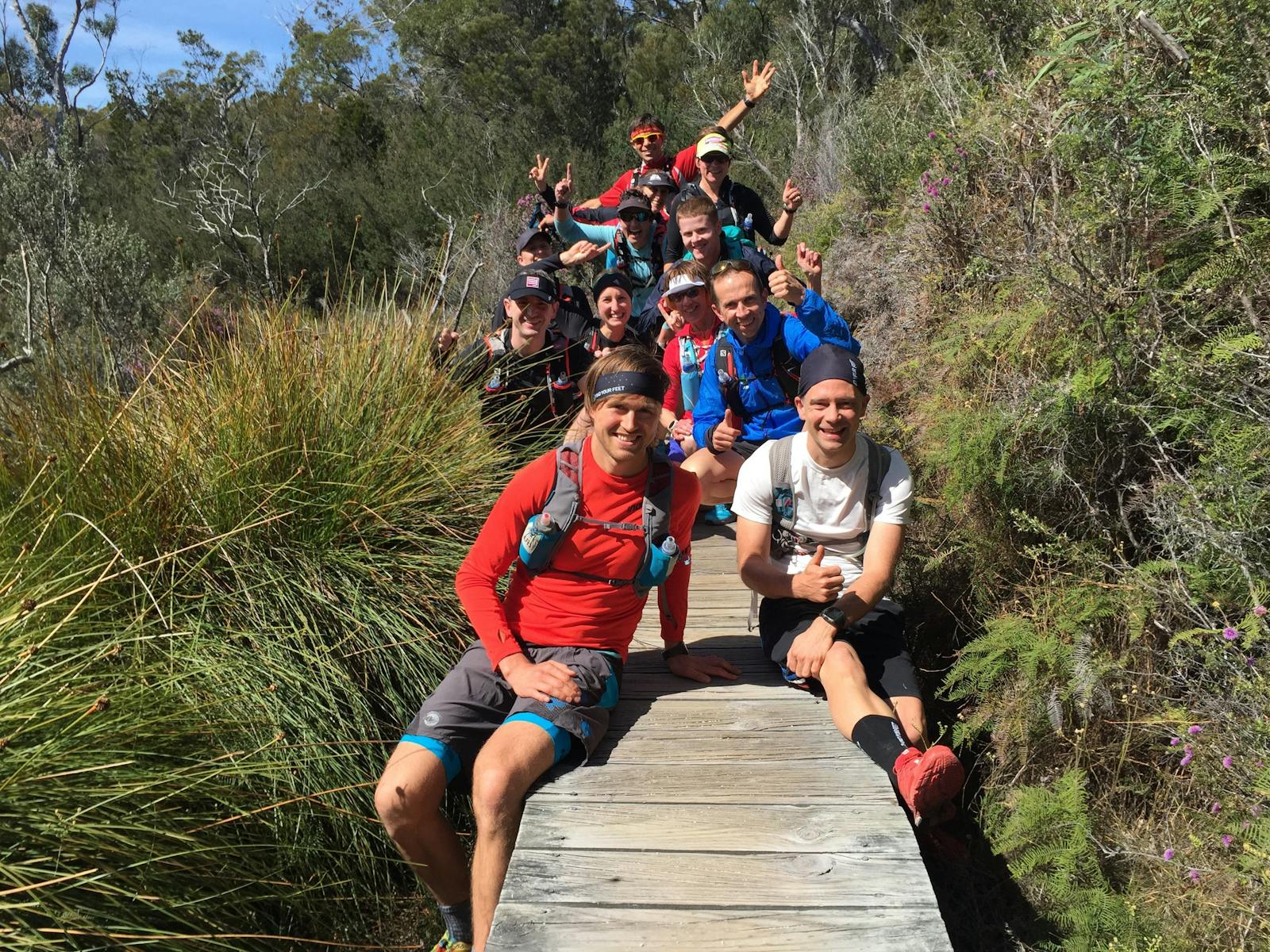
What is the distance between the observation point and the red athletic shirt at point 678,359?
511 centimetres

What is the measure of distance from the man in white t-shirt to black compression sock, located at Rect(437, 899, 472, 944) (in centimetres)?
138

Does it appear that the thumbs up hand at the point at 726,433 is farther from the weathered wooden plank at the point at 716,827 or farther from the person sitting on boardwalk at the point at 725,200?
the weathered wooden plank at the point at 716,827

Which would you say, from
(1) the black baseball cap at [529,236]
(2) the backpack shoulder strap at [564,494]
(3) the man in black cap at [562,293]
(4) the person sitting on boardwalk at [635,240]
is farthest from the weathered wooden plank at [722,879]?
(1) the black baseball cap at [529,236]

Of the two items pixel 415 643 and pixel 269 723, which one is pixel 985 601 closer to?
pixel 415 643

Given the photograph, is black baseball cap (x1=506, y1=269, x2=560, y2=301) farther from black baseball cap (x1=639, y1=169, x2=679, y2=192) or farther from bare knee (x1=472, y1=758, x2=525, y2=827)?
bare knee (x1=472, y1=758, x2=525, y2=827)

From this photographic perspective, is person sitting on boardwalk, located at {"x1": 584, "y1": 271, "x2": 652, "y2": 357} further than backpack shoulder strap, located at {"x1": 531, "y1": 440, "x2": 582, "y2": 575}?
Yes

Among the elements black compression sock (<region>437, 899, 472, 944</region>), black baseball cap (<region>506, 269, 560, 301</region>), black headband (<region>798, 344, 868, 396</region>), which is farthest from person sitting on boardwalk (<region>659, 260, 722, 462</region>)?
black compression sock (<region>437, 899, 472, 944</region>)

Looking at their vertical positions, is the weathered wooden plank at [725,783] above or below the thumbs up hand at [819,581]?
below

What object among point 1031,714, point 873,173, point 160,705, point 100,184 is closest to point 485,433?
point 160,705

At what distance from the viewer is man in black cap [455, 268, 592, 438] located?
5.01 metres

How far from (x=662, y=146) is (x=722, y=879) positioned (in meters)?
5.61

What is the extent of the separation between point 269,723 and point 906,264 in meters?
5.02

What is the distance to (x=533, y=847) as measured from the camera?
2561 mm

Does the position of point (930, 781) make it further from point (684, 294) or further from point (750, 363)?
point (684, 294)
